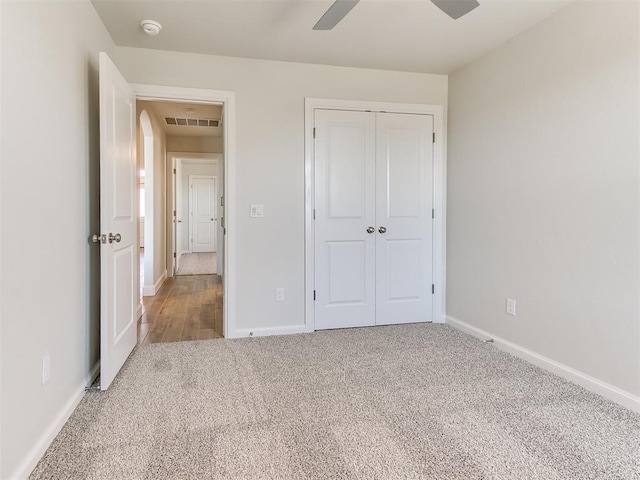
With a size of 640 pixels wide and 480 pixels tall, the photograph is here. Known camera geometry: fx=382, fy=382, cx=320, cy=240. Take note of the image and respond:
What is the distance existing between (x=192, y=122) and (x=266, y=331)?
11.4 feet

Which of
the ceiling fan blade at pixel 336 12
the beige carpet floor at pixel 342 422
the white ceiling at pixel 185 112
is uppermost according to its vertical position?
the white ceiling at pixel 185 112

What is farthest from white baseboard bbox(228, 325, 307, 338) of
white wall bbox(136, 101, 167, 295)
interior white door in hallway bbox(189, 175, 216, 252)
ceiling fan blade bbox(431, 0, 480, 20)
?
interior white door in hallway bbox(189, 175, 216, 252)

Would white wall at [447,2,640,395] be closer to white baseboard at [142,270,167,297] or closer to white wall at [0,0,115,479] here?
white wall at [0,0,115,479]

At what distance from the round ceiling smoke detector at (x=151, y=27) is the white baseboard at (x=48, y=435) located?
2180mm

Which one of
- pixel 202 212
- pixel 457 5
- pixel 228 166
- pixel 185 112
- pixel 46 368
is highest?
pixel 185 112

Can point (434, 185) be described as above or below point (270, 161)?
below

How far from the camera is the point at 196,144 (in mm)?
6359

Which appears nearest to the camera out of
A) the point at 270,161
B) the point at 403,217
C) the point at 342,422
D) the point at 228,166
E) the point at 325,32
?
the point at 342,422

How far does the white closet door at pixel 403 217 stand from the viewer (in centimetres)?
340

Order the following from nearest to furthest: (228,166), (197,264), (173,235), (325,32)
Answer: (325,32) → (228,166) → (173,235) → (197,264)

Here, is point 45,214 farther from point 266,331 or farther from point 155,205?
point 155,205

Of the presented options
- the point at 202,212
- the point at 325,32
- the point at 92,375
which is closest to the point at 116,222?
the point at 92,375

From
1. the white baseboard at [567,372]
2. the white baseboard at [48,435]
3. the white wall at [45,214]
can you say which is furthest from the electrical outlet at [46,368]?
the white baseboard at [567,372]

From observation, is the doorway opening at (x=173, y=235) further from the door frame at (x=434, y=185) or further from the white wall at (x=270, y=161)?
the door frame at (x=434, y=185)
